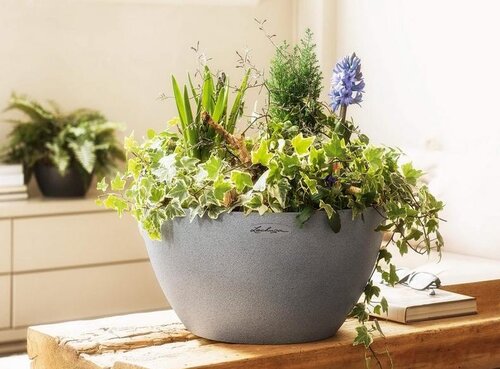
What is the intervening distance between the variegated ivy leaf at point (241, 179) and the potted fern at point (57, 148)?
117 inches

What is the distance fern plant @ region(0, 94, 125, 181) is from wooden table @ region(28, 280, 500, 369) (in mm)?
2731

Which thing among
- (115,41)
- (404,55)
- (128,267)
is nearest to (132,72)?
(115,41)

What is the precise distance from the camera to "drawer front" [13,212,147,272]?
4070 millimetres

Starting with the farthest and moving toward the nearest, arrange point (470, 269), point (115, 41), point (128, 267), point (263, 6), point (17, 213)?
point (263, 6)
point (115, 41)
point (128, 267)
point (17, 213)
point (470, 269)

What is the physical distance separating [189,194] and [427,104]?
3.05 metres

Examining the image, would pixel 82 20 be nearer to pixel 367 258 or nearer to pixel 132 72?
pixel 132 72

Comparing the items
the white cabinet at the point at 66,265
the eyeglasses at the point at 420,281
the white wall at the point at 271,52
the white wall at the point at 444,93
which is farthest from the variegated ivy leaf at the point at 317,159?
the white cabinet at the point at 66,265

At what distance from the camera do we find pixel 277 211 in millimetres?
1269

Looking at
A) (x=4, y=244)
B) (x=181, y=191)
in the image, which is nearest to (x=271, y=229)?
(x=181, y=191)

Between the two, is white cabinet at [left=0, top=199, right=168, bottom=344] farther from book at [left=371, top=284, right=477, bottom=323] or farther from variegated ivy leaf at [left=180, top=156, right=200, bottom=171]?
variegated ivy leaf at [left=180, top=156, right=200, bottom=171]

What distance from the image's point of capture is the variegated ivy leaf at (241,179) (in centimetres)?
127

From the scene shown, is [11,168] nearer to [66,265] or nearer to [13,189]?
[13,189]

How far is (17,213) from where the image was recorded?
13.2ft

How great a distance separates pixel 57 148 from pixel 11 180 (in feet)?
0.80
